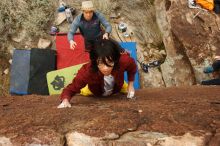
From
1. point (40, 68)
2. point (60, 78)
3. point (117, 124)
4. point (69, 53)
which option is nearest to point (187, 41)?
point (69, 53)

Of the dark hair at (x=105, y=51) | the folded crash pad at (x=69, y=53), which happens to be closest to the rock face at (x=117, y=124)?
the dark hair at (x=105, y=51)

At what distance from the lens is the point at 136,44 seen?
29.0 feet

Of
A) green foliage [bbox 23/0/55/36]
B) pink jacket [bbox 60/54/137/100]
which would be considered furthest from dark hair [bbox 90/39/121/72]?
green foliage [bbox 23/0/55/36]

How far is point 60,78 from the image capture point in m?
8.12

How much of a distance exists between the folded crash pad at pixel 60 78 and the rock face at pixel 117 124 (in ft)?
12.4

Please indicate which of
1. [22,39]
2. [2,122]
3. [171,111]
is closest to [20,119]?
[2,122]

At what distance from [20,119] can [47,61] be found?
4.88 metres

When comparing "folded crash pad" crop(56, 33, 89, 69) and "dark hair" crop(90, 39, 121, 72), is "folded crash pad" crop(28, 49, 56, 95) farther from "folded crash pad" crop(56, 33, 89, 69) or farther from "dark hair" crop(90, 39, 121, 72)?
"dark hair" crop(90, 39, 121, 72)

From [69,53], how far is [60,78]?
0.79 meters

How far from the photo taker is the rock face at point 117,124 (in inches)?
130

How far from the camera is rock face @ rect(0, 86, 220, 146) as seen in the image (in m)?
3.31

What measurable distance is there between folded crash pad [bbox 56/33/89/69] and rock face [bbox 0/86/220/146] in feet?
14.2

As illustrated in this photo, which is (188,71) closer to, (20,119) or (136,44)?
(136,44)

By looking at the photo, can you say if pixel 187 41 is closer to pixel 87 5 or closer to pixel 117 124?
pixel 87 5
